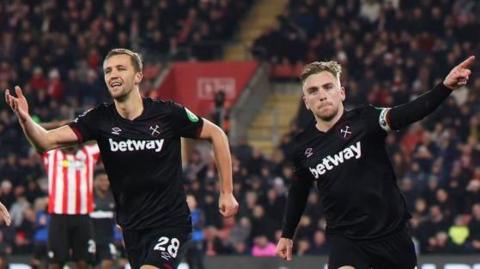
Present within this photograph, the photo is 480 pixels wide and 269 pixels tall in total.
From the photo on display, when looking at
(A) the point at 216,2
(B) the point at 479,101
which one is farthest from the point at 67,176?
(A) the point at 216,2

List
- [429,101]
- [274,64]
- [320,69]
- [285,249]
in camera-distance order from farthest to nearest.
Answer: [274,64]
[285,249]
[320,69]
[429,101]

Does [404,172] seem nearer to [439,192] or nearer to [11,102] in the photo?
[439,192]

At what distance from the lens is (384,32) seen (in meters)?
24.0

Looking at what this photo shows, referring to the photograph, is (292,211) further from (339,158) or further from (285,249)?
(339,158)

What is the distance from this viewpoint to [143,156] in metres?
8.70

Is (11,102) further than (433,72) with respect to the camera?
No

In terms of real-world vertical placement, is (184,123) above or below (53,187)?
above

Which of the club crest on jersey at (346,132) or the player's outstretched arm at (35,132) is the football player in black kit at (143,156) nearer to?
the player's outstretched arm at (35,132)

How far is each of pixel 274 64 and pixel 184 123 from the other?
16868 mm

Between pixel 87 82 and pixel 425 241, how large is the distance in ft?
29.7

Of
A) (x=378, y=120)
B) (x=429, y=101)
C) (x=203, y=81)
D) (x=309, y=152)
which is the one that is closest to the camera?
(x=429, y=101)

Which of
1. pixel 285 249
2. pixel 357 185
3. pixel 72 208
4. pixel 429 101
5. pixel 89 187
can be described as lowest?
pixel 72 208

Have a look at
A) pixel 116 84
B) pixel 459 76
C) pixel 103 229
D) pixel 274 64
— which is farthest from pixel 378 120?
pixel 274 64

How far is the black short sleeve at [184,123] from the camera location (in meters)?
8.83
